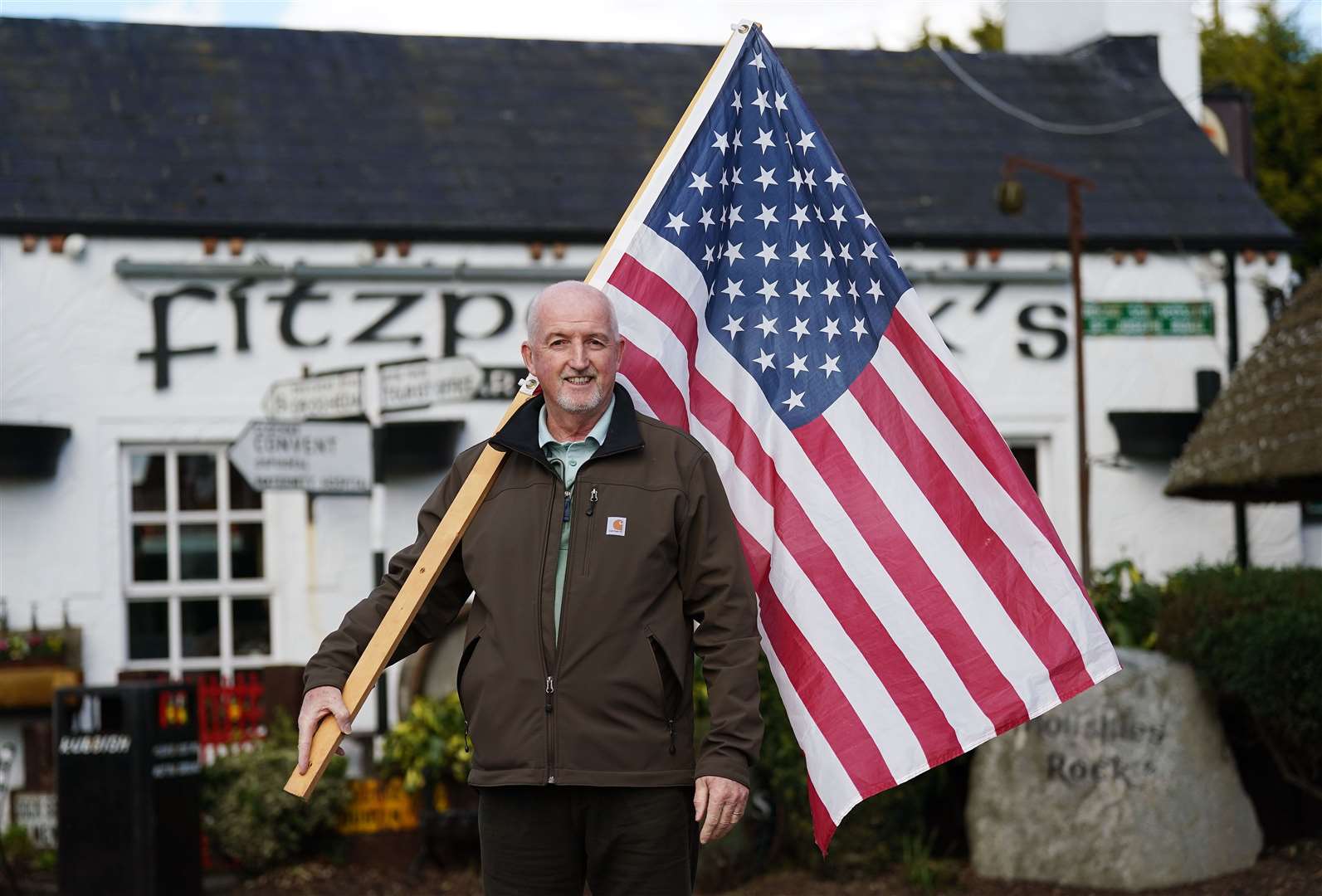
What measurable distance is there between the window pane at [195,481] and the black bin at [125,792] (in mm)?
2278

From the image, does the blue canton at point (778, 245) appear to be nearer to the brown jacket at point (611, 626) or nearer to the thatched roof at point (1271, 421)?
the brown jacket at point (611, 626)

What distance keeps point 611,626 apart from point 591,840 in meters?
0.45

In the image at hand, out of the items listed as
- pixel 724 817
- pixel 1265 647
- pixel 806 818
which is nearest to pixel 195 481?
pixel 806 818

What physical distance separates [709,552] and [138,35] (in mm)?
9185

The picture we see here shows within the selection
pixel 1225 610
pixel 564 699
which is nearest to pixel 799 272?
pixel 564 699

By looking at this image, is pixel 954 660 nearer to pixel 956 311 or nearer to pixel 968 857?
pixel 968 857

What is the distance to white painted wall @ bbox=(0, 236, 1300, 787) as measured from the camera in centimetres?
975

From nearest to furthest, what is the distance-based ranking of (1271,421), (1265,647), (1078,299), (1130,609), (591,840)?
(591,840)
(1271,421)
(1265,647)
(1130,609)
(1078,299)

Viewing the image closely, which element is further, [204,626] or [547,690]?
[204,626]

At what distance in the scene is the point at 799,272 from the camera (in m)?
4.46

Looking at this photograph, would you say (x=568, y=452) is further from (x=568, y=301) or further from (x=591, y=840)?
(x=591, y=840)

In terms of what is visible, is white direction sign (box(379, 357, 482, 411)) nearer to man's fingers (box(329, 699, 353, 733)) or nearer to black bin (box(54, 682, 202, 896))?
black bin (box(54, 682, 202, 896))

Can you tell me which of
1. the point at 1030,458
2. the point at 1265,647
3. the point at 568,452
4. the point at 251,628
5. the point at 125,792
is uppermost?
the point at 1030,458

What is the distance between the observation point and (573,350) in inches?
141
